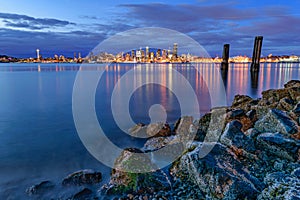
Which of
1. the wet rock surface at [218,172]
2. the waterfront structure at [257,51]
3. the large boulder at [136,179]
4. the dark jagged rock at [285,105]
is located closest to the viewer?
the wet rock surface at [218,172]

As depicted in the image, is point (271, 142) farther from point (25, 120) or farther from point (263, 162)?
point (25, 120)

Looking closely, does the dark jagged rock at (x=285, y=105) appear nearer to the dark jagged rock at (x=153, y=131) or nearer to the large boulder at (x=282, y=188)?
the dark jagged rock at (x=153, y=131)

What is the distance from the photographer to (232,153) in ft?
15.1

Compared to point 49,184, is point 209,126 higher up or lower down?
higher up

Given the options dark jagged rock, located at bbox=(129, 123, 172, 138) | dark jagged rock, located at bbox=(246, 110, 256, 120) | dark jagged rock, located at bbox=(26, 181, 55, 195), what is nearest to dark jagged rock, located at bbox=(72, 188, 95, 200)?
dark jagged rock, located at bbox=(26, 181, 55, 195)

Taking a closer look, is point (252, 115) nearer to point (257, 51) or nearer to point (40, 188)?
point (40, 188)

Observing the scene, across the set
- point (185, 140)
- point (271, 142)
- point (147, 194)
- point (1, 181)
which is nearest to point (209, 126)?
point (185, 140)

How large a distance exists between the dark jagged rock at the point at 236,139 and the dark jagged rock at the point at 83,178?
285cm

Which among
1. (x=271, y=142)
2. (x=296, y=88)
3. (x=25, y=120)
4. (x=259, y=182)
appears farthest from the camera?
(x=25, y=120)

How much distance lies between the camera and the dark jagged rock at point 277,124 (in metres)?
A: 5.33

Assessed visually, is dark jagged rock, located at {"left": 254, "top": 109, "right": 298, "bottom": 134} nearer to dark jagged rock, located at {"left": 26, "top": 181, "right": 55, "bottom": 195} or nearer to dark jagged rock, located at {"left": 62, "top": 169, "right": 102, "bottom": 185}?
dark jagged rock, located at {"left": 62, "top": 169, "right": 102, "bottom": 185}

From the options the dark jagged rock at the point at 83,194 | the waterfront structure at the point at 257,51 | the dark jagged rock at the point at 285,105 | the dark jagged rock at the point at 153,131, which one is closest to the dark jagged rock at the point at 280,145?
the dark jagged rock at the point at 285,105

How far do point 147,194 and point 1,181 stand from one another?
10.9 feet

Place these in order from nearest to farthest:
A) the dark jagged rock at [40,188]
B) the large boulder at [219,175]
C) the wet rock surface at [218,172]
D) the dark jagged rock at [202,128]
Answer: the large boulder at [219,175], the wet rock surface at [218,172], the dark jagged rock at [40,188], the dark jagged rock at [202,128]
